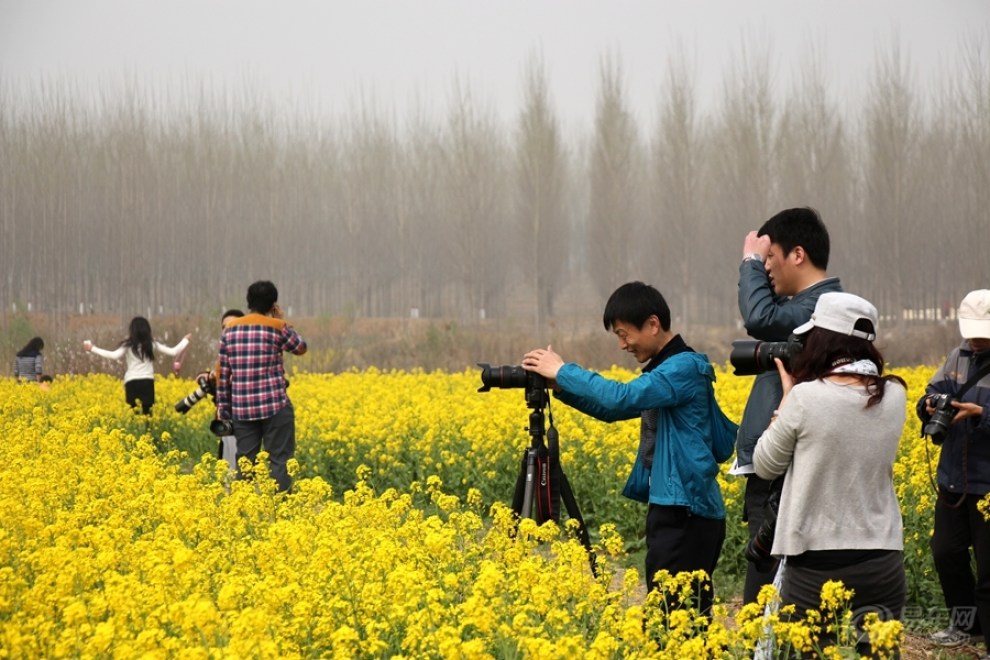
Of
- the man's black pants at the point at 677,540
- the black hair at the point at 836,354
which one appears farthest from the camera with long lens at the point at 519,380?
the black hair at the point at 836,354

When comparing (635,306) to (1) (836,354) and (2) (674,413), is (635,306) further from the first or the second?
(1) (836,354)

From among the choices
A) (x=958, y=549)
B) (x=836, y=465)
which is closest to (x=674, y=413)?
(x=836, y=465)

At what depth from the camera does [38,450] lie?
25.7ft

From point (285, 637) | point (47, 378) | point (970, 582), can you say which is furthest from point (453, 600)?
point (47, 378)

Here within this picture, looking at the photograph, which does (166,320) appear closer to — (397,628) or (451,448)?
(451,448)

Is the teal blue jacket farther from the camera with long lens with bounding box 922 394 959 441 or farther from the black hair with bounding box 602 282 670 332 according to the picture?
the camera with long lens with bounding box 922 394 959 441

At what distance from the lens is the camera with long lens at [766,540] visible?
3.58 meters

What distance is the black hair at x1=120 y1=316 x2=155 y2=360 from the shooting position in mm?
11344

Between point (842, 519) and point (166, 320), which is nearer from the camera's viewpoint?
point (842, 519)

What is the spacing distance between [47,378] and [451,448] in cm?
864

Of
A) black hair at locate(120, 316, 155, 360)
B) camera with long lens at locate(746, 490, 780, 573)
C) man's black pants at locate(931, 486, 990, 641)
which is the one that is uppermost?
black hair at locate(120, 316, 155, 360)

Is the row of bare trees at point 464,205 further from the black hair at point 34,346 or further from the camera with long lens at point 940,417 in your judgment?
the camera with long lens at point 940,417

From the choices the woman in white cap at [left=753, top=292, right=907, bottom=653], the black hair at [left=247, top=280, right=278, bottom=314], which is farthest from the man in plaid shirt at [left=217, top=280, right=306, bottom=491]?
the woman in white cap at [left=753, top=292, right=907, bottom=653]

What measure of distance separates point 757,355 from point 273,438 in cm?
477
